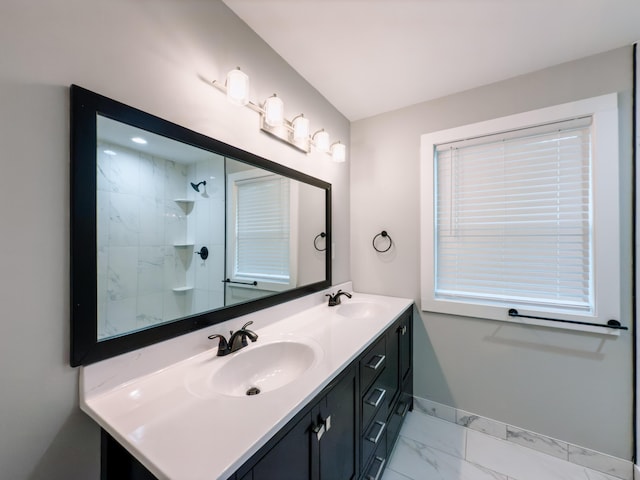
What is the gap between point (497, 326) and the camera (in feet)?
5.73

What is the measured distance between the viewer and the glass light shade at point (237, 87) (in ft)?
3.68

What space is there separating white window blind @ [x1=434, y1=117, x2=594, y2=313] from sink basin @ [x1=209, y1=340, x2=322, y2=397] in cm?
130

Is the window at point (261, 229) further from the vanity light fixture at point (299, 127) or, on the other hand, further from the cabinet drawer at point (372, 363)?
the cabinet drawer at point (372, 363)

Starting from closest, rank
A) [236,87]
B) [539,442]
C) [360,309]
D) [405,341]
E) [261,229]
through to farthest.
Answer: [236,87]
[261,229]
[539,442]
[405,341]
[360,309]

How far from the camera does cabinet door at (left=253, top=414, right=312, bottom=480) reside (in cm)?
66

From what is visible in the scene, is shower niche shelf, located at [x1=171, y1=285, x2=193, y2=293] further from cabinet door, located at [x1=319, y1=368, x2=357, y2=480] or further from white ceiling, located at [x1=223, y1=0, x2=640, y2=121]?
white ceiling, located at [x1=223, y1=0, x2=640, y2=121]

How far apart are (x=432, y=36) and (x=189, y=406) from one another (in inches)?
78.8

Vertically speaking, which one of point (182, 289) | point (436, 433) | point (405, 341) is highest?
point (182, 289)

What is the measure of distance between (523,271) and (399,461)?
145 cm

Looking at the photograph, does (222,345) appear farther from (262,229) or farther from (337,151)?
(337,151)

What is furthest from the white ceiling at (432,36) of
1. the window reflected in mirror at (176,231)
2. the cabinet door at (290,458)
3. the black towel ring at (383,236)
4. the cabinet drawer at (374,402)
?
the cabinet drawer at (374,402)

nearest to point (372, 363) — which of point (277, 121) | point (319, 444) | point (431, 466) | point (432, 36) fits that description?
point (319, 444)

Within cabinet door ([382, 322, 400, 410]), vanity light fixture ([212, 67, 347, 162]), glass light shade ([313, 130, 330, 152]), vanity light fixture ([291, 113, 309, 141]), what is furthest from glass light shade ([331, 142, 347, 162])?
cabinet door ([382, 322, 400, 410])

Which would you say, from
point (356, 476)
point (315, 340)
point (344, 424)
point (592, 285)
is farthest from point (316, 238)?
point (592, 285)
